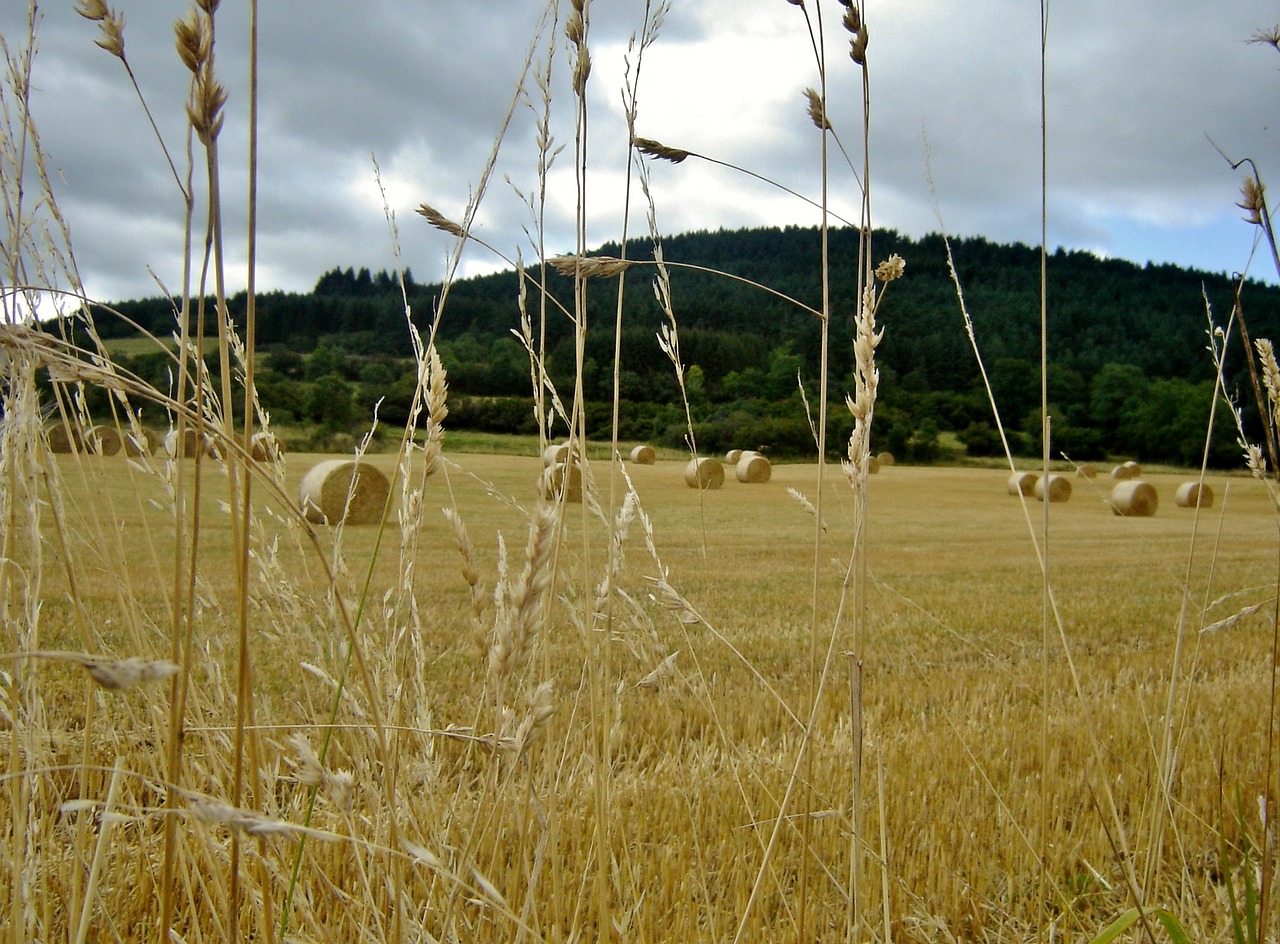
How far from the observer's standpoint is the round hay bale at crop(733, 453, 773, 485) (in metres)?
22.2

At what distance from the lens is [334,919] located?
1.44 m

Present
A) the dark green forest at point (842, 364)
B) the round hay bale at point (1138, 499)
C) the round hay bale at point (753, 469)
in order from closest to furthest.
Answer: the round hay bale at point (1138, 499) → the round hay bale at point (753, 469) → the dark green forest at point (842, 364)

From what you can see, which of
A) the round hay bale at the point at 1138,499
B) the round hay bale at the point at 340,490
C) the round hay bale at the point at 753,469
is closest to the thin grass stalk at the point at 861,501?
the round hay bale at the point at 340,490

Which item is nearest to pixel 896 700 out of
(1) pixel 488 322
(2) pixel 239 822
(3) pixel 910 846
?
(3) pixel 910 846

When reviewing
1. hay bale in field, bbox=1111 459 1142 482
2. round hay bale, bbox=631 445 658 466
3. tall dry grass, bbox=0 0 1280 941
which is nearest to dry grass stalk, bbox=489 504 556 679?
tall dry grass, bbox=0 0 1280 941

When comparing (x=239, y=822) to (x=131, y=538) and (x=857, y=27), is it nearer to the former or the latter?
(x=857, y=27)

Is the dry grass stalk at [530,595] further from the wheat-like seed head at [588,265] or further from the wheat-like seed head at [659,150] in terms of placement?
the wheat-like seed head at [659,150]

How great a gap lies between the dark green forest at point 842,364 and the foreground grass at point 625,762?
1873cm

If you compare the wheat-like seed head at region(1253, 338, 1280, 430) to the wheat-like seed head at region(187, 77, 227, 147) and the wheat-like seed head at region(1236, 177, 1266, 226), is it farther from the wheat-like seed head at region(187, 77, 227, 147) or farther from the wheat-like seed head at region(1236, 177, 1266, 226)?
the wheat-like seed head at region(187, 77, 227, 147)

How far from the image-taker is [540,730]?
0.65m

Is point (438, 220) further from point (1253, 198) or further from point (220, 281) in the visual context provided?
point (1253, 198)

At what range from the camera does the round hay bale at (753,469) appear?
72.7 ft

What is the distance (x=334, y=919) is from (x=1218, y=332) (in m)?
1.92

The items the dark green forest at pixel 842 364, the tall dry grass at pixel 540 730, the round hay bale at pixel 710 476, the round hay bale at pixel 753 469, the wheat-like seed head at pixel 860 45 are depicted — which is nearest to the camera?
the tall dry grass at pixel 540 730
